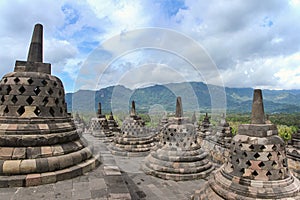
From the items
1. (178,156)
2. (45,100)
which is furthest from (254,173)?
(45,100)

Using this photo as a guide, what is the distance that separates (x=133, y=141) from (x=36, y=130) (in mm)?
11302

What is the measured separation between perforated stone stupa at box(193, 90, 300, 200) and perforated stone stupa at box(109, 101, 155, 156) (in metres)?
9.70

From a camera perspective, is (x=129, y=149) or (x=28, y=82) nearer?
(x=28, y=82)

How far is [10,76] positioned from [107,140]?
14960mm

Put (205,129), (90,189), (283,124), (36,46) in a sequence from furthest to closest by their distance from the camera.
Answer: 1. (283,124)
2. (205,129)
3. (36,46)
4. (90,189)

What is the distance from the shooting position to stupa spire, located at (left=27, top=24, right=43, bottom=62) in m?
5.98

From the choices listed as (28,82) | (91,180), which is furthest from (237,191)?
(28,82)

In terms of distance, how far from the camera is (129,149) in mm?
15953

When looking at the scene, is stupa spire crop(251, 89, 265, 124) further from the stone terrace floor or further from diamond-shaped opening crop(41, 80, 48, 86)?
diamond-shaped opening crop(41, 80, 48, 86)

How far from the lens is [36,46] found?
6.11m

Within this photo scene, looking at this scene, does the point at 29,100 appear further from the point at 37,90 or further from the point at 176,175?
the point at 176,175

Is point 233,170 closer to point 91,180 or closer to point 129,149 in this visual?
point 91,180

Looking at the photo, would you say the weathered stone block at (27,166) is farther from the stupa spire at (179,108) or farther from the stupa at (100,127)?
the stupa at (100,127)

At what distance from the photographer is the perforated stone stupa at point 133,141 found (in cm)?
1595
